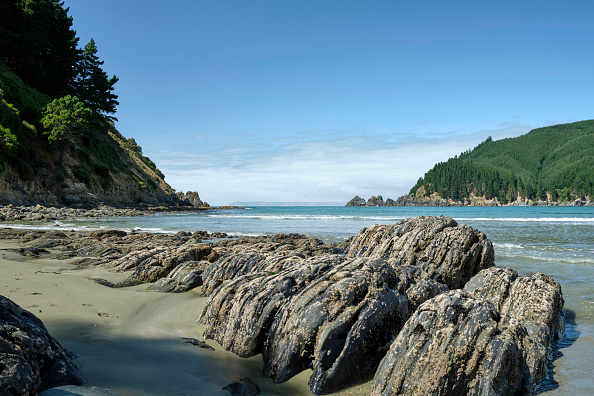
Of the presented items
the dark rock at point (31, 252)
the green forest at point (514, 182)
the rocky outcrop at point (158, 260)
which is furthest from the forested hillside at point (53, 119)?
the green forest at point (514, 182)

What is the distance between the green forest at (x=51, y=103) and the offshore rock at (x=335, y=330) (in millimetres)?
36459

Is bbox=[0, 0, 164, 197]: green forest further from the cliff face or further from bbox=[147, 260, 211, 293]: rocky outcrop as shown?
bbox=[147, 260, 211, 293]: rocky outcrop

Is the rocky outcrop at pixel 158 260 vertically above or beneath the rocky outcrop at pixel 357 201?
beneath

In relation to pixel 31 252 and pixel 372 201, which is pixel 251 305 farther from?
pixel 372 201

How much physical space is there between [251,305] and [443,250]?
5.42 m

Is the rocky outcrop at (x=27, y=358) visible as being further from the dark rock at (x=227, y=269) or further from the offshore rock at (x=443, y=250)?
the offshore rock at (x=443, y=250)

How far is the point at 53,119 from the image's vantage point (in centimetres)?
3838

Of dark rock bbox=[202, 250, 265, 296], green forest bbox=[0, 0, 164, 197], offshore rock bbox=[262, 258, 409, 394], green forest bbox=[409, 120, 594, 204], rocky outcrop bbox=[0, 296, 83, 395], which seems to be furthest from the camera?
green forest bbox=[409, 120, 594, 204]

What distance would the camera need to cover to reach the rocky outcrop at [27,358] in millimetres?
2344

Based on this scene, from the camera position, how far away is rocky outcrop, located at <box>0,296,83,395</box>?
234 centimetres

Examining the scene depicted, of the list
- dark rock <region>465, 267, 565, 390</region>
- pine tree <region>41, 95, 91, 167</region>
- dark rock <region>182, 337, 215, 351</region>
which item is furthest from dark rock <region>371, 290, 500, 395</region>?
pine tree <region>41, 95, 91, 167</region>

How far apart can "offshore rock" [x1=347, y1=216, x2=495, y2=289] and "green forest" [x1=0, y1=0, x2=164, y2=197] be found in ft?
116

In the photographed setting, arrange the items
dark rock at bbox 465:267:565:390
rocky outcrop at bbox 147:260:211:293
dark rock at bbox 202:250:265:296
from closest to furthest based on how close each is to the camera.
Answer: dark rock at bbox 465:267:565:390 → dark rock at bbox 202:250:265:296 → rocky outcrop at bbox 147:260:211:293

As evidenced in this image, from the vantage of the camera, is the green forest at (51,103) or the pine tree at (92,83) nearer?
the green forest at (51,103)
